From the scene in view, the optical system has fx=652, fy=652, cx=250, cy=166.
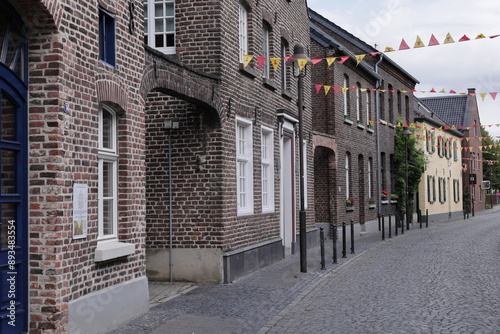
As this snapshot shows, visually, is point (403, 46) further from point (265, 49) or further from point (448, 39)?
point (265, 49)

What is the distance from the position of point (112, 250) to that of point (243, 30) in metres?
7.65

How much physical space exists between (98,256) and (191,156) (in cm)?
477

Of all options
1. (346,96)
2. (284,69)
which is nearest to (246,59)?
(284,69)

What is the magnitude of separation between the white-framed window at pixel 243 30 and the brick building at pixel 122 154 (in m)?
0.05

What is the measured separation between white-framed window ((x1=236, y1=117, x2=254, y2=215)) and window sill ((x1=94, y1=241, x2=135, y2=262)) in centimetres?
528

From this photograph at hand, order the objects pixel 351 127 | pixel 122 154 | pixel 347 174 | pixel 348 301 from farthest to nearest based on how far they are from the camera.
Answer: pixel 351 127 < pixel 347 174 < pixel 348 301 < pixel 122 154

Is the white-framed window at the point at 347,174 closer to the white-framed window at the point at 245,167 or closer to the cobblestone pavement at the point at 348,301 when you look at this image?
the cobblestone pavement at the point at 348,301

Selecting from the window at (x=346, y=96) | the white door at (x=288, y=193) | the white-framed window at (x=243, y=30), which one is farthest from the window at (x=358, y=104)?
the white-framed window at (x=243, y=30)

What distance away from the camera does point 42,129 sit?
6836 mm

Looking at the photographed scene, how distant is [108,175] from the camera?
27.9ft

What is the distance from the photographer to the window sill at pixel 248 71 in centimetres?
1355

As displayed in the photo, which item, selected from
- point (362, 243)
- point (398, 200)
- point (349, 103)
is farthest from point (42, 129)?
point (398, 200)

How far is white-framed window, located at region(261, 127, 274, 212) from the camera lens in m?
15.3

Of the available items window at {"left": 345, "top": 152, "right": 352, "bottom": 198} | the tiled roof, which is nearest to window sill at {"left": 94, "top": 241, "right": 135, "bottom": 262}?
window at {"left": 345, "top": 152, "right": 352, "bottom": 198}
